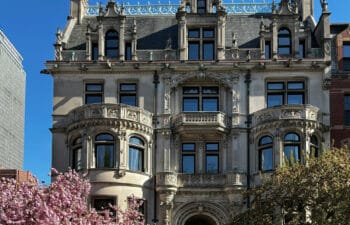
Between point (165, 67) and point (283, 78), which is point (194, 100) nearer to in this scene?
point (165, 67)

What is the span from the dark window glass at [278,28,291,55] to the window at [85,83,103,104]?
12.3 metres

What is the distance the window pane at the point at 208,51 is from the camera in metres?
51.3

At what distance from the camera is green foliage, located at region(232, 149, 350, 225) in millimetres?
35856

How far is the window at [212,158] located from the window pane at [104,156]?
6.30 meters

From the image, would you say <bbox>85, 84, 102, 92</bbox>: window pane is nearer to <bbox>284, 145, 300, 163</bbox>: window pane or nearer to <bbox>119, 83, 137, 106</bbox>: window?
<bbox>119, 83, 137, 106</bbox>: window

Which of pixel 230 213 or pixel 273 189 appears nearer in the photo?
pixel 273 189

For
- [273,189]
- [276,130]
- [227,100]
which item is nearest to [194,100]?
[227,100]

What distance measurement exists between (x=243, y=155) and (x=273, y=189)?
1061 cm

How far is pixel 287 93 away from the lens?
50125 mm

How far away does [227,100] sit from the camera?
50188 millimetres

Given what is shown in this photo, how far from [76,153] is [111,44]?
8085mm

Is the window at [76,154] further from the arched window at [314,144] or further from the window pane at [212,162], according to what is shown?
the arched window at [314,144]

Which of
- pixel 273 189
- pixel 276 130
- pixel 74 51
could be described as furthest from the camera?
pixel 74 51

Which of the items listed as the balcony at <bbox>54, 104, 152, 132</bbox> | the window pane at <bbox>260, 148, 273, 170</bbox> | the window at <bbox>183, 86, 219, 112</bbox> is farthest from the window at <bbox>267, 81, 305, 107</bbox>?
the balcony at <bbox>54, 104, 152, 132</bbox>
